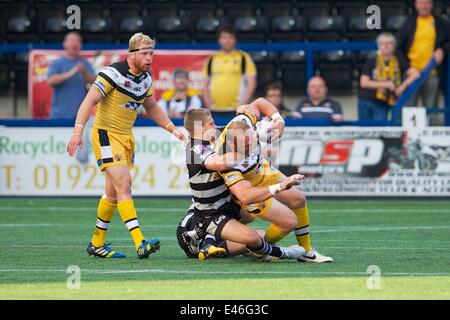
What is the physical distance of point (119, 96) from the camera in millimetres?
11016

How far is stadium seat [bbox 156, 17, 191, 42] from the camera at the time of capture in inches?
832

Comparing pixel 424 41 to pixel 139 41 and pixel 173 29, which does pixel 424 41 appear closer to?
pixel 173 29

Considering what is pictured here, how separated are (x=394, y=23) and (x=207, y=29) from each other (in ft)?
10.8

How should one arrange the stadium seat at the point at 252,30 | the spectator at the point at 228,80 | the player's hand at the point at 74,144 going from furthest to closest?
the stadium seat at the point at 252,30 → the spectator at the point at 228,80 → the player's hand at the point at 74,144

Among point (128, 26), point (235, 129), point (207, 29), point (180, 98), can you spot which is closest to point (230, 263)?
point (235, 129)

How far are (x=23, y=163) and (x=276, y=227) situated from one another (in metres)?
8.02

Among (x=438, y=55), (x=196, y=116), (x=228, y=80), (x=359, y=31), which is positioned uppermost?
(x=359, y=31)

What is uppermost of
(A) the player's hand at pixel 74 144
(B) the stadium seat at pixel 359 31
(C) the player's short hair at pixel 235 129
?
(B) the stadium seat at pixel 359 31

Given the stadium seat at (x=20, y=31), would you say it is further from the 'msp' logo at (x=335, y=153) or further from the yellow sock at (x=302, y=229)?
the yellow sock at (x=302, y=229)

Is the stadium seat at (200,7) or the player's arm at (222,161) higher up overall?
the stadium seat at (200,7)

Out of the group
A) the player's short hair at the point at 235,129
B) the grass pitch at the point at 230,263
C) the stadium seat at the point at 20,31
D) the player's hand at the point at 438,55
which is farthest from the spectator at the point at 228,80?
the player's short hair at the point at 235,129

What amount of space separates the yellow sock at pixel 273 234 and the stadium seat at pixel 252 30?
425 inches

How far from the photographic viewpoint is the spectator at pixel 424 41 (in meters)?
17.3
